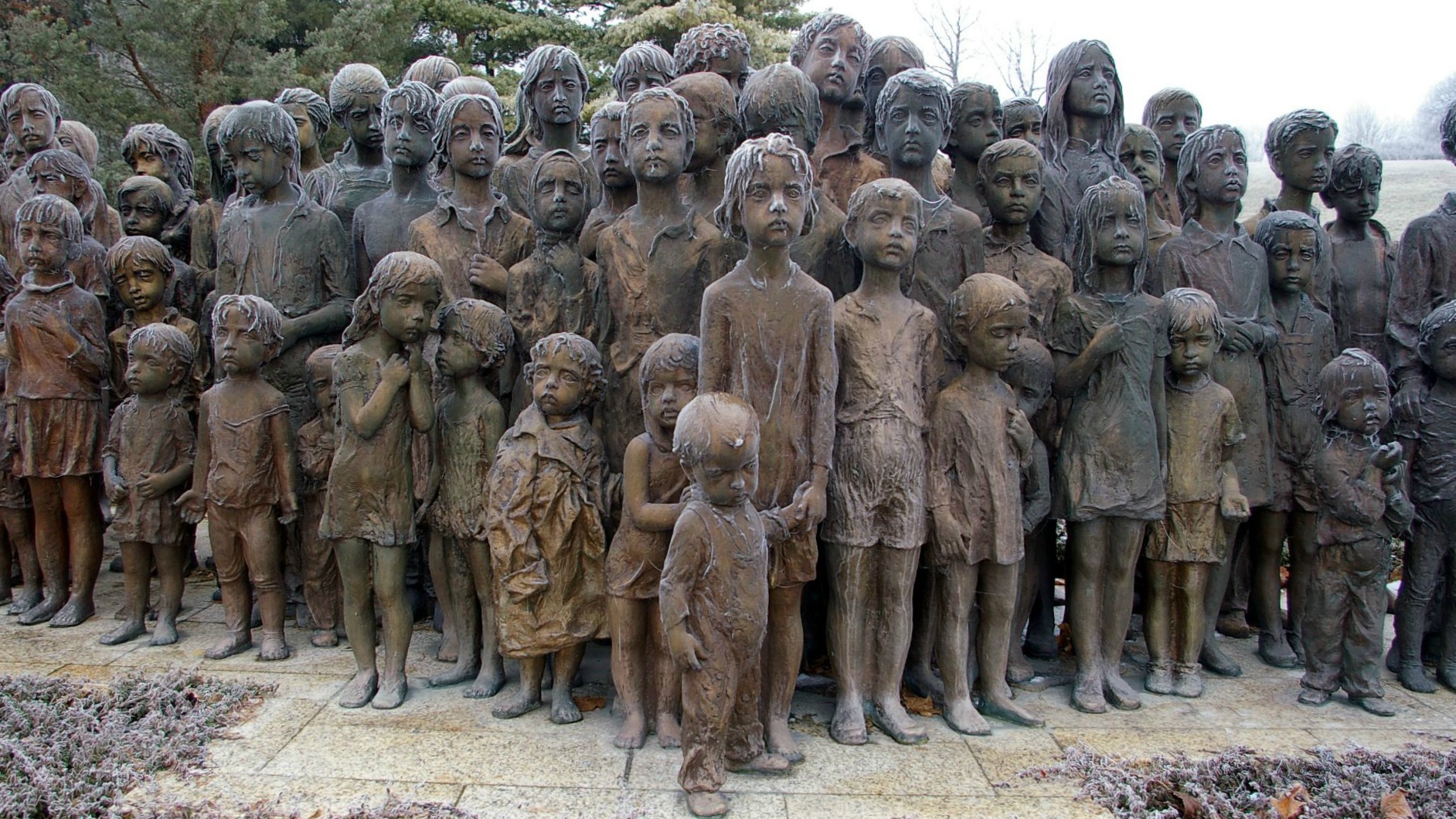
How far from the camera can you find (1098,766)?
4289 millimetres

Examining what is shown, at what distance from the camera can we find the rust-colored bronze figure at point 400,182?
5945 mm

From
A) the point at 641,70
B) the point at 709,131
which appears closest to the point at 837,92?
the point at 641,70

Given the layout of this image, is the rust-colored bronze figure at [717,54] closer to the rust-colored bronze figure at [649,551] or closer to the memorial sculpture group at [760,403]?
the memorial sculpture group at [760,403]

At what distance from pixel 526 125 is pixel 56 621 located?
4.19m

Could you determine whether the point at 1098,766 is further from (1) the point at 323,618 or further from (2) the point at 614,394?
(1) the point at 323,618

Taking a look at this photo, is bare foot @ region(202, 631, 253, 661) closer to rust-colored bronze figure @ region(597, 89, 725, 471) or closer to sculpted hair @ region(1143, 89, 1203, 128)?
rust-colored bronze figure @ region(597, 89, 725, 471)

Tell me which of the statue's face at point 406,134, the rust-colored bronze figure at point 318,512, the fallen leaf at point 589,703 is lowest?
the fallen leaf at point 589,703

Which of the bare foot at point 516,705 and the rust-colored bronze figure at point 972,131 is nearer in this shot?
the bare foot at point 516,705

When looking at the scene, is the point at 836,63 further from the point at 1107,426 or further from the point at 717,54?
the point at 1107,426

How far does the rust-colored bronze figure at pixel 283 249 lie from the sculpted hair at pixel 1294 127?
225 inches

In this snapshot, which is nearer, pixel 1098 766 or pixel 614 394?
pixel 1098 766

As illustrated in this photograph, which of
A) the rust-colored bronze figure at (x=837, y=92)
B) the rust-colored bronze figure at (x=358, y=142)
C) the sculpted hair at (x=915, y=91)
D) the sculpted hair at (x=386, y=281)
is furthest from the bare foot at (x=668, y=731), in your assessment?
the rust-colored bronze figure at (x=358, y=142)

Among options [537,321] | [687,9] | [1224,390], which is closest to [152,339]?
[537,321]

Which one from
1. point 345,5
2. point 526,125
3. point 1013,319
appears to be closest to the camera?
point 1013,319
